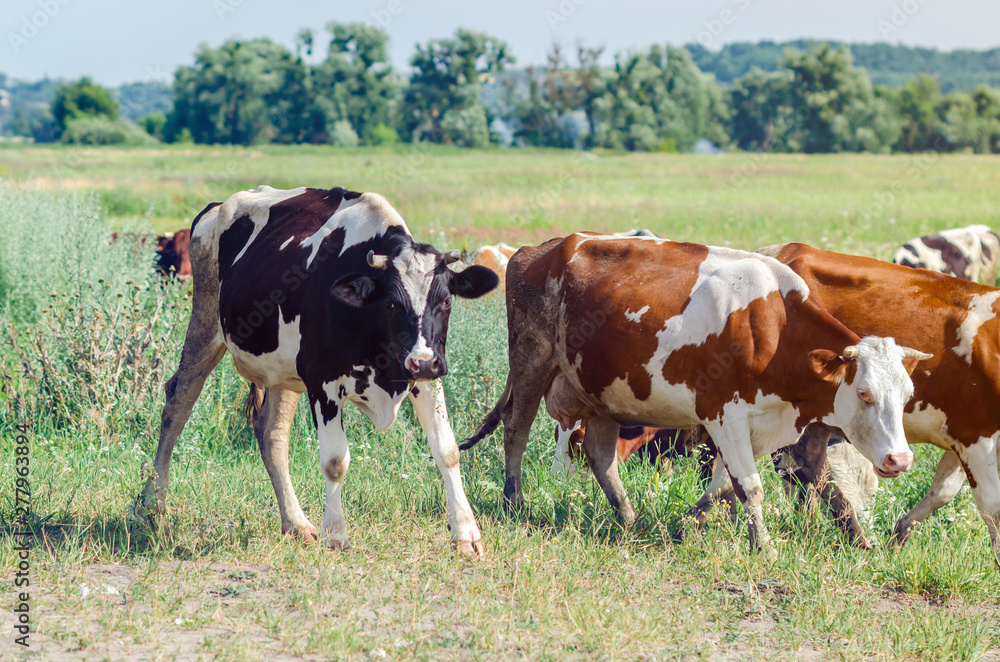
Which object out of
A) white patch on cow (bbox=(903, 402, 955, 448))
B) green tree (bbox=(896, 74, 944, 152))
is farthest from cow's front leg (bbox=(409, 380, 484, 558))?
green tree (bbox=(896, 74, 944, 152))

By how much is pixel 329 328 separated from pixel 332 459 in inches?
27.3

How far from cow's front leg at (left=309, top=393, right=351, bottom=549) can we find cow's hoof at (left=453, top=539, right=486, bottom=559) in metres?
0.59

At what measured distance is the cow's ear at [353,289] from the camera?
15.6 ft

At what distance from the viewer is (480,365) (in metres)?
8.00

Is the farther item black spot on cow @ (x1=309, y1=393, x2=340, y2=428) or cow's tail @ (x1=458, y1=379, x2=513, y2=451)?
cow's tail @ (x1=458, y1=379, x2=513, y2=451)

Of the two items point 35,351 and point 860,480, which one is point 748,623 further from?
point 35,351

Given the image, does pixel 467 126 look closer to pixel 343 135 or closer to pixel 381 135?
pixel 381 135

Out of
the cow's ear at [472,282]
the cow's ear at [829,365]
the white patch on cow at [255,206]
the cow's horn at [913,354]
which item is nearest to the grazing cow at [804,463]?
the cow's ear at [829,365]

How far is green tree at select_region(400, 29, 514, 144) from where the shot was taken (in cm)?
6788

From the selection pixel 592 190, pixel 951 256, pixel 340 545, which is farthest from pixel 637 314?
pixel 592 190

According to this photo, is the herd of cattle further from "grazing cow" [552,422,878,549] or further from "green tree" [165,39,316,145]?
"green tree" [165,39,316,145]

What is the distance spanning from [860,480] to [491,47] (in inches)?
2603

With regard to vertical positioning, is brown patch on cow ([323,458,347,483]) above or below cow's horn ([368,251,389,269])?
below

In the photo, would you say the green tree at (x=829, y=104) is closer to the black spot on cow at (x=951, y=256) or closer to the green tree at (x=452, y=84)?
the green tree at (x=452, y=84)
